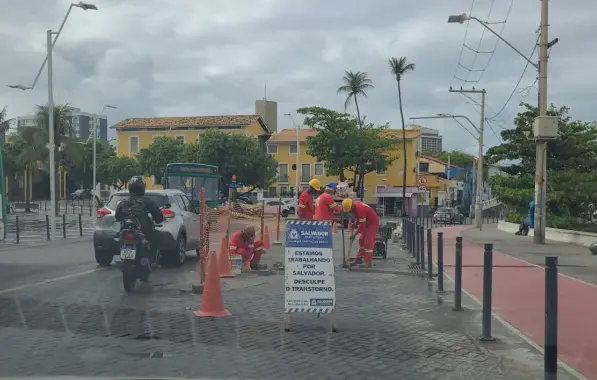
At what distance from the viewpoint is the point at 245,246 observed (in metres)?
13.9

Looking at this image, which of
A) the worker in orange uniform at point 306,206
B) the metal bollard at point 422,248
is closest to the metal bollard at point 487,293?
the metal bollard at point 422,248

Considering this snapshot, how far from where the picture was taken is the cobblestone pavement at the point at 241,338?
6.42m

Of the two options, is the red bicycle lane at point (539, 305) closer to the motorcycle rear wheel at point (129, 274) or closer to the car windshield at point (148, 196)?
the motorcycle rear wheel at point (129, 274)

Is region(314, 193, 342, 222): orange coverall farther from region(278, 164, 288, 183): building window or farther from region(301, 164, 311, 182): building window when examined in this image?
region(278, 164, 288, 183): building window

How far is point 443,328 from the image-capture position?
28.3 feet

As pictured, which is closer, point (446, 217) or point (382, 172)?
point (446, 217)

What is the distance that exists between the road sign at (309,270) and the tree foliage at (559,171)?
23.4m

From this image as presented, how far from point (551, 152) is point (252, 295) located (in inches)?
943

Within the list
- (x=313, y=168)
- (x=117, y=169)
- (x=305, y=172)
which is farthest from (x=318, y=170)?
(x=117, y=169)

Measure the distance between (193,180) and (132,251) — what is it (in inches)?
918

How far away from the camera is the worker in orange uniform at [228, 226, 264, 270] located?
45.0 ft

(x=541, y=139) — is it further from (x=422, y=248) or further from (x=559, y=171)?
(x=422, y=248)

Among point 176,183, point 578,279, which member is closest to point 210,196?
point 176,183

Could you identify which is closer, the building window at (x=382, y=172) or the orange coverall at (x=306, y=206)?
the orange coverall at (x=306, y=206)
